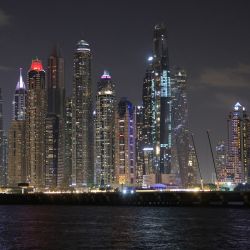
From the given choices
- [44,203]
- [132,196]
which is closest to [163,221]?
[132,196]

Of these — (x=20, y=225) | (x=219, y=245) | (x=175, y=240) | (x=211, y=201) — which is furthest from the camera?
(x=211, y=201)

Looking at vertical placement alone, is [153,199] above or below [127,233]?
above

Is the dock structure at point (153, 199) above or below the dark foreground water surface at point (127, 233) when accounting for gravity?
above

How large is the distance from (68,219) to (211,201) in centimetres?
6364

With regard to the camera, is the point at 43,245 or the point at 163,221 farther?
the point at 163,221

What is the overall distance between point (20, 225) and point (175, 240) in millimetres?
29185

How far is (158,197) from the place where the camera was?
569 feet

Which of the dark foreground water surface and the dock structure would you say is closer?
the dark foreground water surface

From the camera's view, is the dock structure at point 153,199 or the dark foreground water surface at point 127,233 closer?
the dark foreground water surface at point 127,233

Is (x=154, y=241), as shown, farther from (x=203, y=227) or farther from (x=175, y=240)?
(x=203, y=227)

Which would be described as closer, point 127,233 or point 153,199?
point 127,233

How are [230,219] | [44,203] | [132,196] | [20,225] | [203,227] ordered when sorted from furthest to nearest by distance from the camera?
1. [44,203]
2. [132,196]
3. [230,219]
4. [20,225]
5. [203,227]

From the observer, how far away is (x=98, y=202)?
7190 inches

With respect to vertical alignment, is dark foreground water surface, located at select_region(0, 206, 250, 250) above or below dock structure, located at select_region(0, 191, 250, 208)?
below
